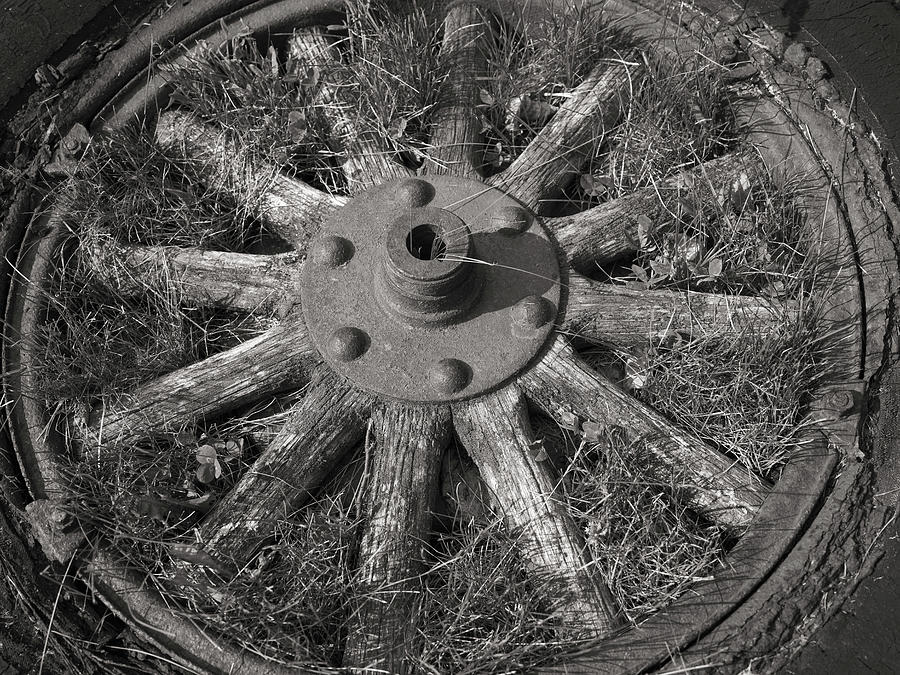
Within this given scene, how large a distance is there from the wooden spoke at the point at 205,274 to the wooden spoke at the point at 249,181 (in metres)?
0.13

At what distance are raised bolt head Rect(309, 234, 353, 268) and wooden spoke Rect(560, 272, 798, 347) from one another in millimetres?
668

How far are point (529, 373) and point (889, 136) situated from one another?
131cm

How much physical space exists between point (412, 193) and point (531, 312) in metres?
0.51

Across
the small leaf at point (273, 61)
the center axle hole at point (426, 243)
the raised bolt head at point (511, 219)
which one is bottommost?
the raised bolt head at point (511, 219)

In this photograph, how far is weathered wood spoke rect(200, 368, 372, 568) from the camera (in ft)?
6.43

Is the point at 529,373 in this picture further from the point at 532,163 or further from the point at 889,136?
the point at 889,136

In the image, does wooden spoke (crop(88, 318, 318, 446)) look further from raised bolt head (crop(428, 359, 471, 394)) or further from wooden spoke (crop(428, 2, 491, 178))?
wooden spoke (crop(428, 2, 491, 178))

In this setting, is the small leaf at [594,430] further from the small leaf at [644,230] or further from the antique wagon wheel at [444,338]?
the small leaf at [644,230]

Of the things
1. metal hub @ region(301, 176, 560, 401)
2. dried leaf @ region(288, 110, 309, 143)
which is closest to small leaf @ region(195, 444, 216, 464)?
metal hub @ region(301, 176, 560, 401)

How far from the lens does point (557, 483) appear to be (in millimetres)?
2061

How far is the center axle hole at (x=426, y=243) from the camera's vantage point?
6.52 feet

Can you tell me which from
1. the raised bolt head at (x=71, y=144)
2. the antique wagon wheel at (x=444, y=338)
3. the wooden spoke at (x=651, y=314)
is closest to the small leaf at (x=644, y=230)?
the antique wagon wheel at (x=444, y=338)

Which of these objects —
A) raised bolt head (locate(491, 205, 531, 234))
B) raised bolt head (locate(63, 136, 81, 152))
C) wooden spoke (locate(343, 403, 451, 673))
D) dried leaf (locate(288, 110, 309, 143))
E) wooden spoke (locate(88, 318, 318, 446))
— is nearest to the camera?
wooden spoke (locate(343, 403, 451, 673))

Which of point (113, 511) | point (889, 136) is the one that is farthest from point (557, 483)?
point (889, 136)
